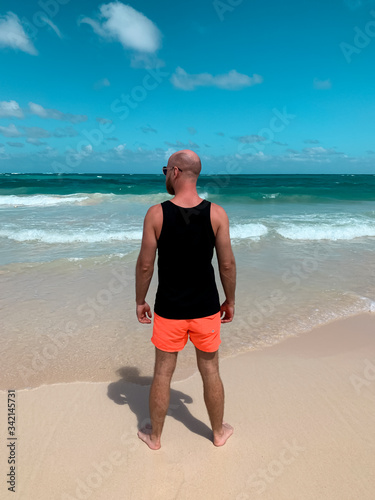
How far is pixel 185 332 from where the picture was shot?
232 centimetres

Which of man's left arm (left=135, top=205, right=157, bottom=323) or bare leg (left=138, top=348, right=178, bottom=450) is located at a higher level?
man's left arm (left=135, top=205, right=157, bottom=323)

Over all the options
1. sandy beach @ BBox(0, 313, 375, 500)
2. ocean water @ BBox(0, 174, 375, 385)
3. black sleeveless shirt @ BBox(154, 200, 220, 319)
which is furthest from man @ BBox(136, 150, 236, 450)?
ocean water @ BBox(0, 174, 375, 385)

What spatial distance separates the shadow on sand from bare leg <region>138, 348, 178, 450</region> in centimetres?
29

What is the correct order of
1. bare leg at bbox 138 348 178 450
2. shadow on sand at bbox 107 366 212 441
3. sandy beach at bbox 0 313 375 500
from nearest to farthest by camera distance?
sandy beach at bbox 0 313 375 500, bare leg at bbox 138 348 178 450, shadow on sand at bbox 107 366 212 441

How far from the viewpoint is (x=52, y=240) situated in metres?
10.3

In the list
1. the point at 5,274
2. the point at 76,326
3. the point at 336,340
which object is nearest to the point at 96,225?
the point at 5,274

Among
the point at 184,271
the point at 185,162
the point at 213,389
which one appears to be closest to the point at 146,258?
the point at 184,271

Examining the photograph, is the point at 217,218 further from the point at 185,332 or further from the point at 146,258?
the point at 185,332

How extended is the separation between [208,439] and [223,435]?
5.2 inches

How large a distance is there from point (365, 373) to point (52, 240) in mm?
9311

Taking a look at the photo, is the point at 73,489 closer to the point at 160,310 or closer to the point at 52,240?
the point at 160,310

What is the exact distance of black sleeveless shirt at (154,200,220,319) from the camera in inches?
82.8

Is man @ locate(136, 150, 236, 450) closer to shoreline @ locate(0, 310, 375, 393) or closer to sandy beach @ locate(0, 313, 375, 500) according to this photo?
sandy beach @ locate(0, 313, 375, 500)

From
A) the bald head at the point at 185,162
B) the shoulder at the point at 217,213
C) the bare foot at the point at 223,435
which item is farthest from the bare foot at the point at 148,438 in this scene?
the bald head at the point at 185,162
